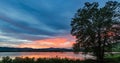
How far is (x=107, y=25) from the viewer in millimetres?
30844

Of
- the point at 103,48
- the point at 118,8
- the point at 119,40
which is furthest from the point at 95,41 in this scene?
the point at 118,8

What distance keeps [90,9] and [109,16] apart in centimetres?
313

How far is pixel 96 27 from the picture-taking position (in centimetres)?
3133

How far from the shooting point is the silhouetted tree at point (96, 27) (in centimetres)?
3122

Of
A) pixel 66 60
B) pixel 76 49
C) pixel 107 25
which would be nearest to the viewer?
pixel 66 60

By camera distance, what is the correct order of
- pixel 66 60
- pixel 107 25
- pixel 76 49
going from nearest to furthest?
pixel 66 60 → pixel 107 25 → pixel 76 49

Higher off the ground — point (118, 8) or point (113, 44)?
point (118, 8)

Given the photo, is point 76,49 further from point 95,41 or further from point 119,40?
point 119,40

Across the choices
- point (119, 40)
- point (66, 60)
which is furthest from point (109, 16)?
point (66, 60)

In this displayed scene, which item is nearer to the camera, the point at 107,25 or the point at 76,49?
the point at 107,25

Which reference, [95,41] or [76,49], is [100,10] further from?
[76,49]

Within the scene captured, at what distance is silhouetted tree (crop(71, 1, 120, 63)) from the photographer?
31219 mm

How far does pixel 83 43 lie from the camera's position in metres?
32.4

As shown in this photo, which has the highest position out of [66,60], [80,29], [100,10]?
[100,10]
